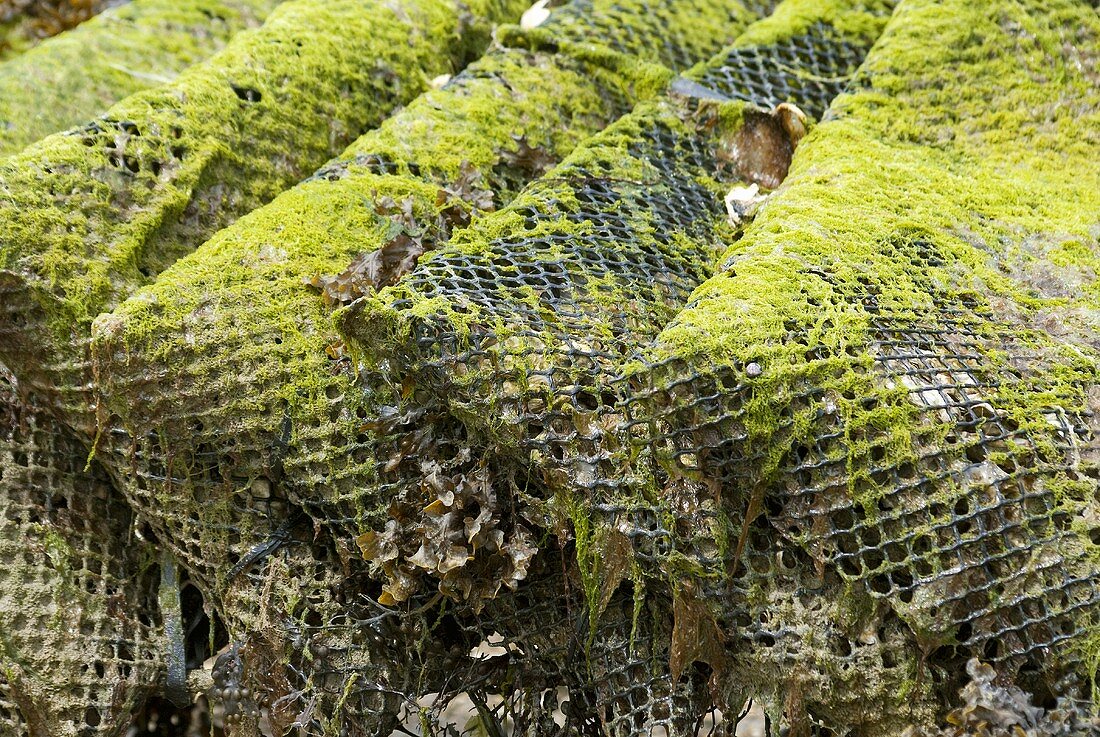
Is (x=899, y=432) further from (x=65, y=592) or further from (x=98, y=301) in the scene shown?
(x=65, y=592)

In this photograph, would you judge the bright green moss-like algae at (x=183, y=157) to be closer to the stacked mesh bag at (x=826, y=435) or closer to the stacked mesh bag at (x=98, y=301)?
the stacked mesh bag at (x=98, y=301)

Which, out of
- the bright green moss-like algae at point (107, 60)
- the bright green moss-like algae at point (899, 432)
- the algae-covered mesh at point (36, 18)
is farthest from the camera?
the algae-covered mesh at point (36, 18)

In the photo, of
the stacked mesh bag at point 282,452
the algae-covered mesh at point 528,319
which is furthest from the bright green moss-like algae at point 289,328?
the algae-covered mesh at point 528,319

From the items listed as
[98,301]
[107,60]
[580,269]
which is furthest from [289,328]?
[107,60]

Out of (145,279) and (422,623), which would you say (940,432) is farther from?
(145,279)

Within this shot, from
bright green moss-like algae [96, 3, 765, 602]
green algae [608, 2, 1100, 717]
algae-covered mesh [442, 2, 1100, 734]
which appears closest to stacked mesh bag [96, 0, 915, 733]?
bright green moss-like algae [96, 3, 765, 602]

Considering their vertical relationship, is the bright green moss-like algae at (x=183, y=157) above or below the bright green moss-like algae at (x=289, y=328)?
above

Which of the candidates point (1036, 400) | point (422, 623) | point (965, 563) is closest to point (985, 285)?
point (1036, 400)

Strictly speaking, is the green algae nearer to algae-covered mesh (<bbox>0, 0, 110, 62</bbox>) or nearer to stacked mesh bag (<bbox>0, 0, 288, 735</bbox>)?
stacked mesh bag (<bbox>0, 0, 288, 735</bbox>)
